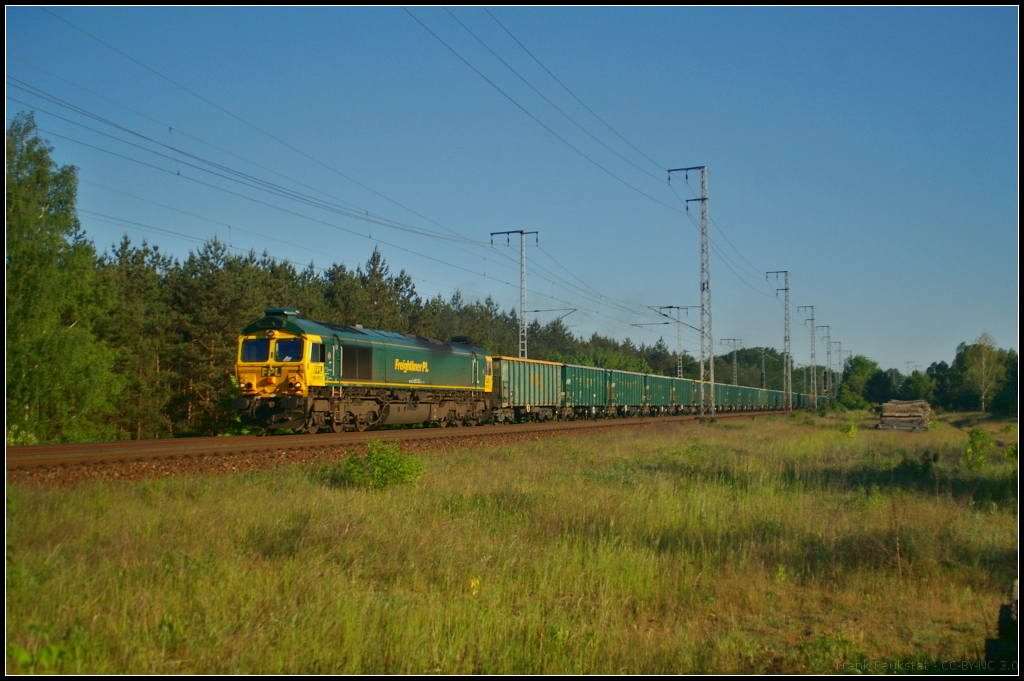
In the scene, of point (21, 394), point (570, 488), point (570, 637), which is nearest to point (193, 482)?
point (570, 488)

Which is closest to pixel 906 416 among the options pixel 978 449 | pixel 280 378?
pixel 978 449

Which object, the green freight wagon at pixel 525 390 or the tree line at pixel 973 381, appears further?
the green freight wagon at pixel 525 390

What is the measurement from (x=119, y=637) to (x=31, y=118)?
104 ft

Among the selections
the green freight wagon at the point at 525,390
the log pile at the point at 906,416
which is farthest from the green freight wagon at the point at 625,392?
the log pile at the point at 906,416

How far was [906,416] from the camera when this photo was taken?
3322 cm

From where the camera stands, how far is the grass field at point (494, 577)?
5754mm

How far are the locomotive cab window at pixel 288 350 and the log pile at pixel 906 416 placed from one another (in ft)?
90.0

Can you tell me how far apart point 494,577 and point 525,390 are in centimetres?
2798

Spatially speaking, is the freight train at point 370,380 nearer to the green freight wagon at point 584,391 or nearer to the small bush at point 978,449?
the green freight wagon at point 584,391

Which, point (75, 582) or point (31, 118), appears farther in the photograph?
point (31, 118)

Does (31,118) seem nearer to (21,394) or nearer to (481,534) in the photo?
(21,394)

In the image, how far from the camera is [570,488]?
1380cm

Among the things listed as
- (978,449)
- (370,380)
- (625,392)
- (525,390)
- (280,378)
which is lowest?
(625,392)

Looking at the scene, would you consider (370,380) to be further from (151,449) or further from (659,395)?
(659,395)
